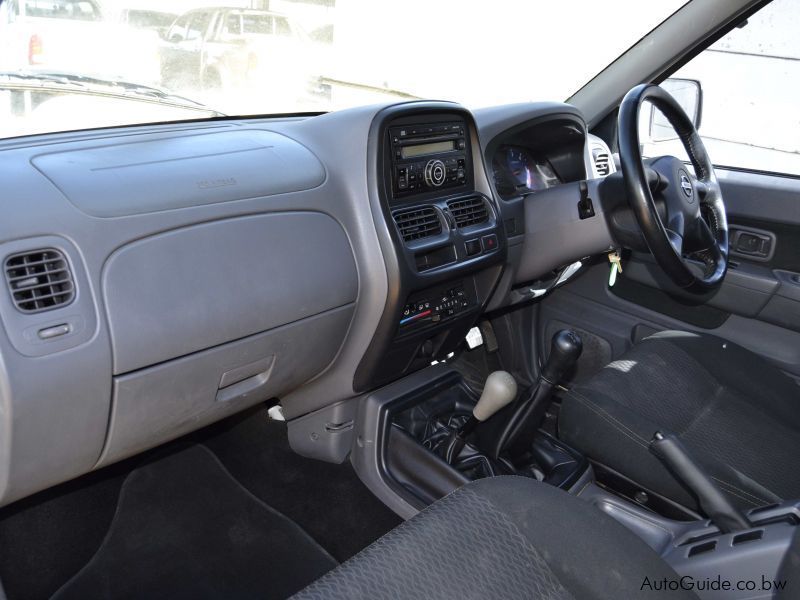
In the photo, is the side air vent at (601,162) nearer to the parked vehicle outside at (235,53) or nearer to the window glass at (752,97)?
the window glass at (752,97)

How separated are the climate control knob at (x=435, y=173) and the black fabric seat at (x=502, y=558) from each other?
→ 899mm

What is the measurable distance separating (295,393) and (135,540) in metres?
0.59

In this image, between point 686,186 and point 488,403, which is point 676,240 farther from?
point 488,403

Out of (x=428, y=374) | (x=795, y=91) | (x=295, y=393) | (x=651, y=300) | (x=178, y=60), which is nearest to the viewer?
(x=178, y=60)

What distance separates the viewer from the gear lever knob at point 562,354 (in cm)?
205

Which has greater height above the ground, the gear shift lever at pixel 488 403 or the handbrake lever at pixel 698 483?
Answer: the handbrake lever at pixel 698 483

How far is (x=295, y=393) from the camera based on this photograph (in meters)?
2.15

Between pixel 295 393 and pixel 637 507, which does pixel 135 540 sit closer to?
pixel 295 393

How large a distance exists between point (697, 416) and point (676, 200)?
0.60m

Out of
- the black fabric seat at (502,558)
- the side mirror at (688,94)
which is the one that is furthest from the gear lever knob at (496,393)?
the side mirror at (688,94)

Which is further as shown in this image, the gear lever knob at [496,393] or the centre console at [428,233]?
the gear lever knob at [496,393]

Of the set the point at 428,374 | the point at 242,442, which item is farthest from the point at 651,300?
the point at 242,442

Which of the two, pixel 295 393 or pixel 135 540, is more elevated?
pixel 295 393

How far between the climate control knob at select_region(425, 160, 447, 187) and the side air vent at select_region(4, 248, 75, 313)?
931mm
